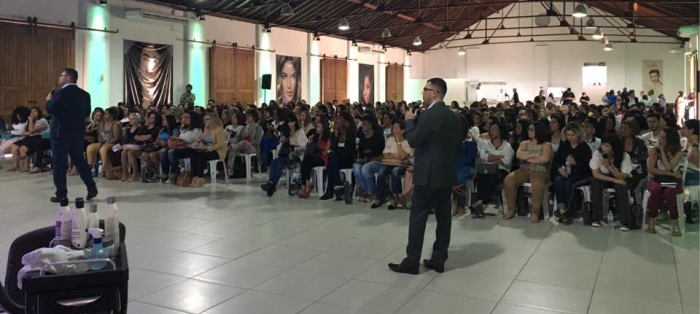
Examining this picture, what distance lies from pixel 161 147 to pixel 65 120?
6.78 feet

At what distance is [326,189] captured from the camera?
6.93 metres

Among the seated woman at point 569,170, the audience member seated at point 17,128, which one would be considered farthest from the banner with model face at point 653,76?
→ the audience member seated at point 17,128

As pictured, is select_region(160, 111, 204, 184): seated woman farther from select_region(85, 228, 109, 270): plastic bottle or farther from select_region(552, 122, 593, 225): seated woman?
select_region(85, 228, 109, 270): plastic bottle

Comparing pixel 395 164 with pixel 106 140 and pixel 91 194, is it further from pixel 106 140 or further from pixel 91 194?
pixel 106 140

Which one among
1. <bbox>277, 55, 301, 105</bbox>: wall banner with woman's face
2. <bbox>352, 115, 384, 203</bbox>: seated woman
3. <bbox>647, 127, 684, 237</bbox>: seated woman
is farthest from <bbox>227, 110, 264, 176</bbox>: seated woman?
<bbox>277, 55, 301, 105</bbox>: wall banner with woman's face

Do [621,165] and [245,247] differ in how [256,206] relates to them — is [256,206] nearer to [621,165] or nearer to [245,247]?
[245,247]

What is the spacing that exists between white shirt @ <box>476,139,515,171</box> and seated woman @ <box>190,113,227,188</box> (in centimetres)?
343

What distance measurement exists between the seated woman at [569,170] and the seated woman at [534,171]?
0.41 feet

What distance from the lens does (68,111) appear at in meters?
6.14

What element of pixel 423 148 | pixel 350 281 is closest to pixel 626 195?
pixel 423 148

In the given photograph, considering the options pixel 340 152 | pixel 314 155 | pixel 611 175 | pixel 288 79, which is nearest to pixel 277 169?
pixel 314 155

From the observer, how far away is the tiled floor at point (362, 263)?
344 centimetres

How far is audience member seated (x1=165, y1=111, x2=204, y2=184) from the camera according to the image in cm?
782

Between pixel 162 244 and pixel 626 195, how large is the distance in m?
4.12
